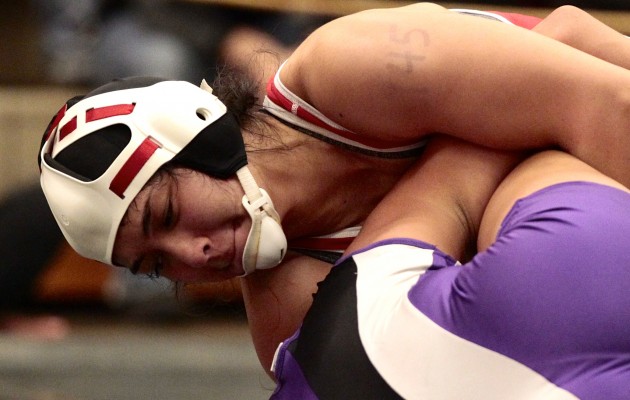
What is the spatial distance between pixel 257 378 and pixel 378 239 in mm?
1838

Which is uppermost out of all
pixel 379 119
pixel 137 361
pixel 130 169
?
pixel 379 119

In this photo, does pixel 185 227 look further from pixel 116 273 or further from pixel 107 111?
pixel 116 273

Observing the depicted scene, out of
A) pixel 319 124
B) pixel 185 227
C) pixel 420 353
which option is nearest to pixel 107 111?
pixel 185 227

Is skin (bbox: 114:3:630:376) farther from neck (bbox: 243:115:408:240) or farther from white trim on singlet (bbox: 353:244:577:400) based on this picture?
white trim on singlet (bbox: 353:244:577:400)

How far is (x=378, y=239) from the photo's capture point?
4.50 ft

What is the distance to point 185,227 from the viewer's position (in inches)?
60.6

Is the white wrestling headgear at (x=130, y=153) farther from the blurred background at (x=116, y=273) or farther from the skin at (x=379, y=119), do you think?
the blurred background at (x=116, y=273)

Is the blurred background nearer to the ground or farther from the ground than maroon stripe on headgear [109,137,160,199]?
nearer to the ground

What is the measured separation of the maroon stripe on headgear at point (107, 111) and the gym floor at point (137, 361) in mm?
1564

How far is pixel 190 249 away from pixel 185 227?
0.11 feet

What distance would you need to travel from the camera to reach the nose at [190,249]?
1543 mm

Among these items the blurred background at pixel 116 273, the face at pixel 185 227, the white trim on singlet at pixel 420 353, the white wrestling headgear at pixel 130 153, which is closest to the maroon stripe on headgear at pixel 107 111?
the white wrestling headgear at pixel 130 153

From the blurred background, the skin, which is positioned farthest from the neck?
the blurred background

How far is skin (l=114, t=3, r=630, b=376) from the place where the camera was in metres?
1.33
